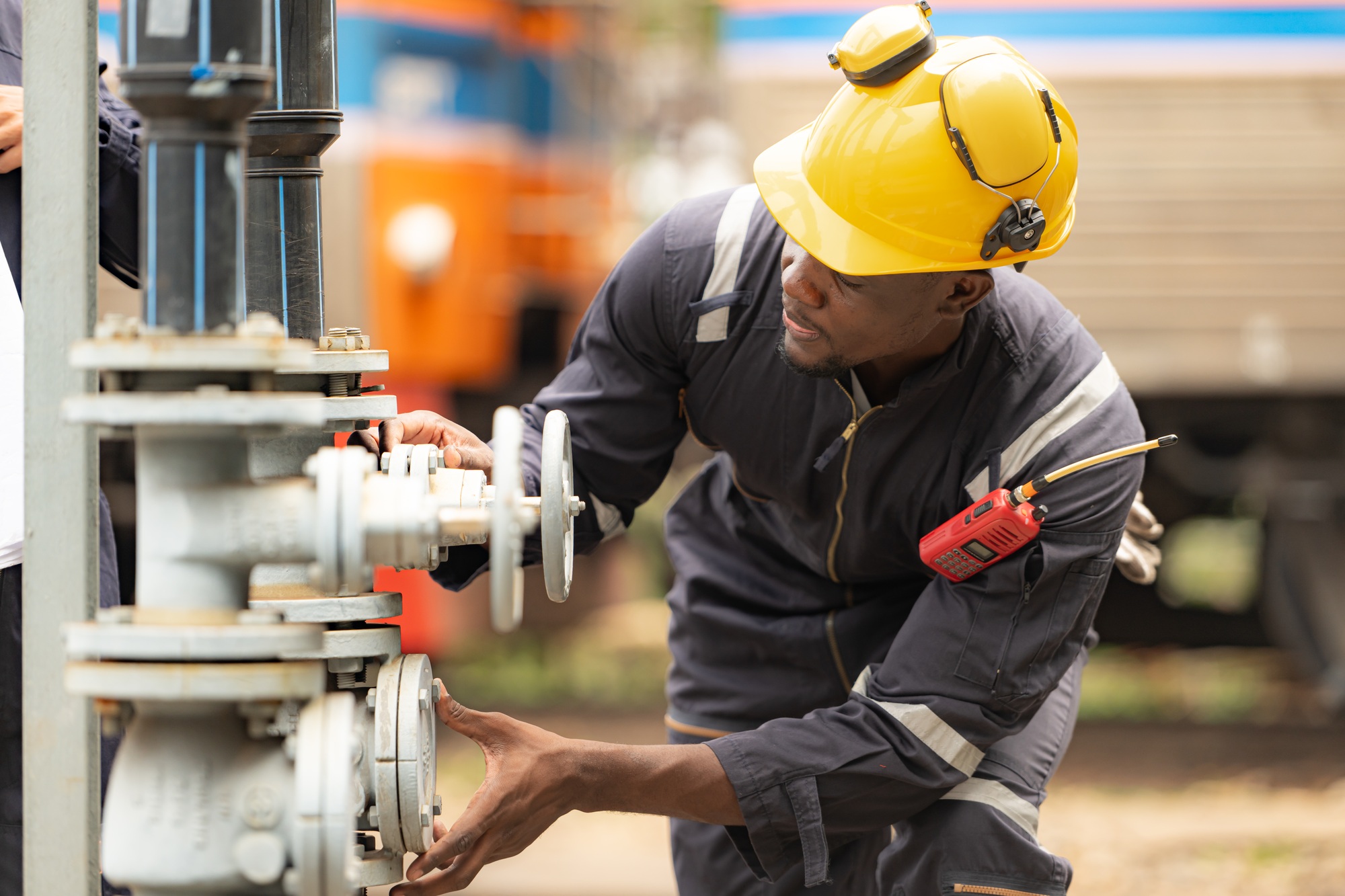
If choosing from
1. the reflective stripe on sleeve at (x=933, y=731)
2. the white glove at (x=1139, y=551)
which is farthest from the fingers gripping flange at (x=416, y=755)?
the white glove at (x=1139, y=551)

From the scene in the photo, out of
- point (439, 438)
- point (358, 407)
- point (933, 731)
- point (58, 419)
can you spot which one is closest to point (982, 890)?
point (933, 731)

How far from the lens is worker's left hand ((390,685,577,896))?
1.57 metres

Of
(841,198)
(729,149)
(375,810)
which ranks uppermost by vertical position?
(729,149)

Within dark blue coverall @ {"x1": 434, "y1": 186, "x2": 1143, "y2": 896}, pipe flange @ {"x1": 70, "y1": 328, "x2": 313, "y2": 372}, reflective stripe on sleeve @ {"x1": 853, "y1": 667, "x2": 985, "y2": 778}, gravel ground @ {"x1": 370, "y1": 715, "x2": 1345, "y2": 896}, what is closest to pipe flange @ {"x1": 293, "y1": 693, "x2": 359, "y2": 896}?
pipe flange @ {"x1": 70, "y1": 328, "x2": 313, "y2": 372}

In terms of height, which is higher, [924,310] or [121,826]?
[924,310]

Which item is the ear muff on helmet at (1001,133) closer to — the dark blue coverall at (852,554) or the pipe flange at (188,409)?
the dark blue coverall at (852,554)

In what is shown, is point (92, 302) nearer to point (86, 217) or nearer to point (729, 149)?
point (86, 217)

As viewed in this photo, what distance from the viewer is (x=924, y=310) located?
1.92m

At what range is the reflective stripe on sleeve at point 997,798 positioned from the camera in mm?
1964

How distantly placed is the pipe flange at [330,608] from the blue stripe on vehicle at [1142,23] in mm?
3982

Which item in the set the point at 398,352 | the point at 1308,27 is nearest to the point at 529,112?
the point at 398,352

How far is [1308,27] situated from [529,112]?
10.2 feet

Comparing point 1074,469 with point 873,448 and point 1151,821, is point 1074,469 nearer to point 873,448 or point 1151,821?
point 873,448

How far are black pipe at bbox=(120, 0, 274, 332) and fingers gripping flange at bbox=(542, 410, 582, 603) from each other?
371mm
